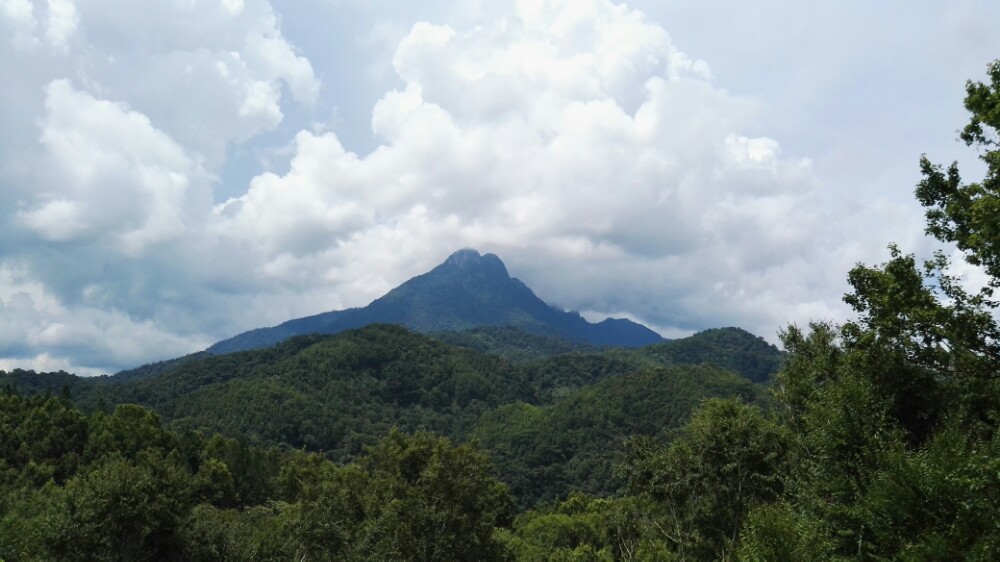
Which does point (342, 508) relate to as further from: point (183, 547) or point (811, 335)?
point (811, 335)

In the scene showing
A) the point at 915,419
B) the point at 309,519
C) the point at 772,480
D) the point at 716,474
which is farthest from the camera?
the point at 309,519

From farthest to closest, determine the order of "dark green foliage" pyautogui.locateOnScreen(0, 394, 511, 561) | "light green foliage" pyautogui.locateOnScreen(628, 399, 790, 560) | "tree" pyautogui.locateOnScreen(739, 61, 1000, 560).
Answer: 1. "dark green foliage" pyautogui.locateOnScreen(0, 394, 511, 561)
2. "light green foliage" pyautogui.locateOnScreen(628, 399, 790, 560)
3. "tree" pyautogui.locateOnScreen(739, 61, 1000, 560)

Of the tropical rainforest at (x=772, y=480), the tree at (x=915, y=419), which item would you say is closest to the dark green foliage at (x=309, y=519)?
the tropical rainforest at (x=772, y=480)

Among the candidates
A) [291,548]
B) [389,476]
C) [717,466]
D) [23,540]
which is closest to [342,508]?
[389,476]

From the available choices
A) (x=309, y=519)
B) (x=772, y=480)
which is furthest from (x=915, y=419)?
(x=309, y=519)

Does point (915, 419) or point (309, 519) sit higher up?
point (915, 419)

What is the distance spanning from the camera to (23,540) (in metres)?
33.7

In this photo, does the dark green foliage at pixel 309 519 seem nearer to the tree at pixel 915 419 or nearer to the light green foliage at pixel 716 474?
the light green foliage at pixel 716 474

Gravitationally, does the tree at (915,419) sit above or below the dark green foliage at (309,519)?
above

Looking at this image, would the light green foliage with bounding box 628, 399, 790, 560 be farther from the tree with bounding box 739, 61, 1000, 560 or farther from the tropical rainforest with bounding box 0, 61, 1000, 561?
the tree with bounding box 739, 61, 1000, 560

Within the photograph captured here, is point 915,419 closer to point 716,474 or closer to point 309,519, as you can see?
point 716,474

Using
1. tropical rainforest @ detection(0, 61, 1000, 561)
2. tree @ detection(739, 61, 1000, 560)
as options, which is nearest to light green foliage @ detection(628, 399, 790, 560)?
tropical rainforest @ detection(0, 61, 1000, 561)

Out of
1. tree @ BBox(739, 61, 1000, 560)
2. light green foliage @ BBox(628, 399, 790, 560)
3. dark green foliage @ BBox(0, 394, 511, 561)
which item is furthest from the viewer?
dark green foliage @ BBox(0, 394, 511, 561)

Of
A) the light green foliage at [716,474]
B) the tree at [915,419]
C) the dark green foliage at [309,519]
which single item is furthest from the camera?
the dark green foliage at [309,519]
